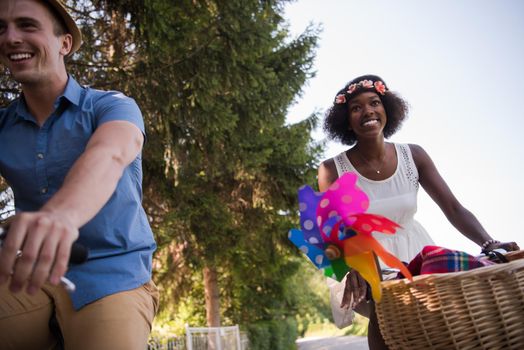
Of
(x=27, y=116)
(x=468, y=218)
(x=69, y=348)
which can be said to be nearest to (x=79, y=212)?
(x=69, y=348)

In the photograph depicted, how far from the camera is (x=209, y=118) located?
24.7 ft

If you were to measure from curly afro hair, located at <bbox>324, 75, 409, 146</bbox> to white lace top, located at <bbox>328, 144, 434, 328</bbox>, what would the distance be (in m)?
0.34

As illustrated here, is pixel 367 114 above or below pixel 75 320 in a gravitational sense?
above

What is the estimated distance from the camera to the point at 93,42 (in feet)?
25.6

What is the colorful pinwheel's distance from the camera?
64.3 inches

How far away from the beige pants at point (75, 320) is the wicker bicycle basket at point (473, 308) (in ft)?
2.91

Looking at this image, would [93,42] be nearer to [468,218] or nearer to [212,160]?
[212,160]

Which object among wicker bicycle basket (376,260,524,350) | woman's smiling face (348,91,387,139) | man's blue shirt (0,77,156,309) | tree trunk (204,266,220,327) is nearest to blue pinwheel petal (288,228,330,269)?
wicker bicycle basket (376,260,524,350)

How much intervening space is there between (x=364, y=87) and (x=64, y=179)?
7.37 feet

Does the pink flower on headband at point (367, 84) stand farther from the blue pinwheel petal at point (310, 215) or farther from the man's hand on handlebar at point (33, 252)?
the man's hand on handlebar at point (33, 252)

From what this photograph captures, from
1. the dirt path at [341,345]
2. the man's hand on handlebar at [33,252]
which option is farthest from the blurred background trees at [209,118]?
the dirt path at [341,345]

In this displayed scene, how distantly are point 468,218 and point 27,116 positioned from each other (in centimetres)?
225

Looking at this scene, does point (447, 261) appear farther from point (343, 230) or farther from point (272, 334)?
point (272, 334)

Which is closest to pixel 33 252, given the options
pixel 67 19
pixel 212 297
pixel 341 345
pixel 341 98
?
pixel 67 19
